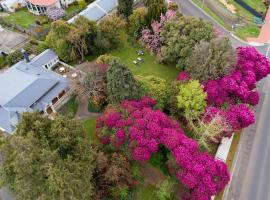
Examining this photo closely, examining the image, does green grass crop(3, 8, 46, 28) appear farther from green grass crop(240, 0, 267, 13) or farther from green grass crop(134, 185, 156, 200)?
green grass crop(240, 0, 267, 13)

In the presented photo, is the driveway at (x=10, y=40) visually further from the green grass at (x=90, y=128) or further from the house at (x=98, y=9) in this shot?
the green grass at (x=90, y=128)

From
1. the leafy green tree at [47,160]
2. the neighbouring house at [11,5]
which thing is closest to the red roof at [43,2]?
the neighbouring house at [11,5]

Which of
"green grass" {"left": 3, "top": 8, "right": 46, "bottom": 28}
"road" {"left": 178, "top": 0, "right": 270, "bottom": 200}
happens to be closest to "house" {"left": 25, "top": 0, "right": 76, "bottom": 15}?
"green grass" {"left": 3, "top": 8, "right": 46, "bottom": 28}

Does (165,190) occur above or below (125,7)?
below

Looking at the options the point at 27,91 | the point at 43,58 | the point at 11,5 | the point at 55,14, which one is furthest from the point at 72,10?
the point at 27,91

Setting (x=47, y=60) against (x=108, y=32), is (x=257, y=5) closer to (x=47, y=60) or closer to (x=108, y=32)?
(x=108, y=32)

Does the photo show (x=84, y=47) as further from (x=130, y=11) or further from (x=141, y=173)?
(x=141, y=173)
